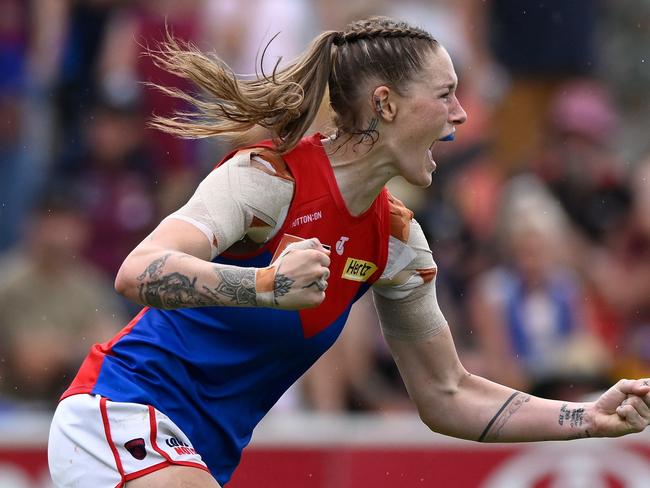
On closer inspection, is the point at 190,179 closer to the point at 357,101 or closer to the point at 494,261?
the point at 494,261

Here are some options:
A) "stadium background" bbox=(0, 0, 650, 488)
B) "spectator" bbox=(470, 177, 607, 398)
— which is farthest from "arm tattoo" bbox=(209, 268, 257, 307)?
"spectator" bbox=(470, 177, 607, 398)

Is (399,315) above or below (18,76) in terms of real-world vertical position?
below

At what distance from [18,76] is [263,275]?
6527 millimetres

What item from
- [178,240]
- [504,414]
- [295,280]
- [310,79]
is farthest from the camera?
[504,414]

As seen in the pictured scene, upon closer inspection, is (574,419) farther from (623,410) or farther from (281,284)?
(281,284)

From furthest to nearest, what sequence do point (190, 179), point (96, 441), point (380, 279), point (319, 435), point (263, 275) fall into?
point (190, 179), point (319, 435), point (380, 279), point (96, 441), point (263, 275)

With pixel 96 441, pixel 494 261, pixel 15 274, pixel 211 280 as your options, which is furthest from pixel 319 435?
pixel 211 280

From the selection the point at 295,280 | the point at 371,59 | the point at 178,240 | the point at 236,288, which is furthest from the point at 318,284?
the point at 371,59

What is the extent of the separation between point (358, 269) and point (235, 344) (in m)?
0.48

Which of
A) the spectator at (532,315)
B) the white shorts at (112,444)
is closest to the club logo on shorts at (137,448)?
the white shorts at (112,444)

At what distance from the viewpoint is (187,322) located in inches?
169

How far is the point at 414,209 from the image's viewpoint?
8617mm

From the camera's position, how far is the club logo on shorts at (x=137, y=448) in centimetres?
408

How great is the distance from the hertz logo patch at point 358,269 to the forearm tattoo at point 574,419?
808 mm
